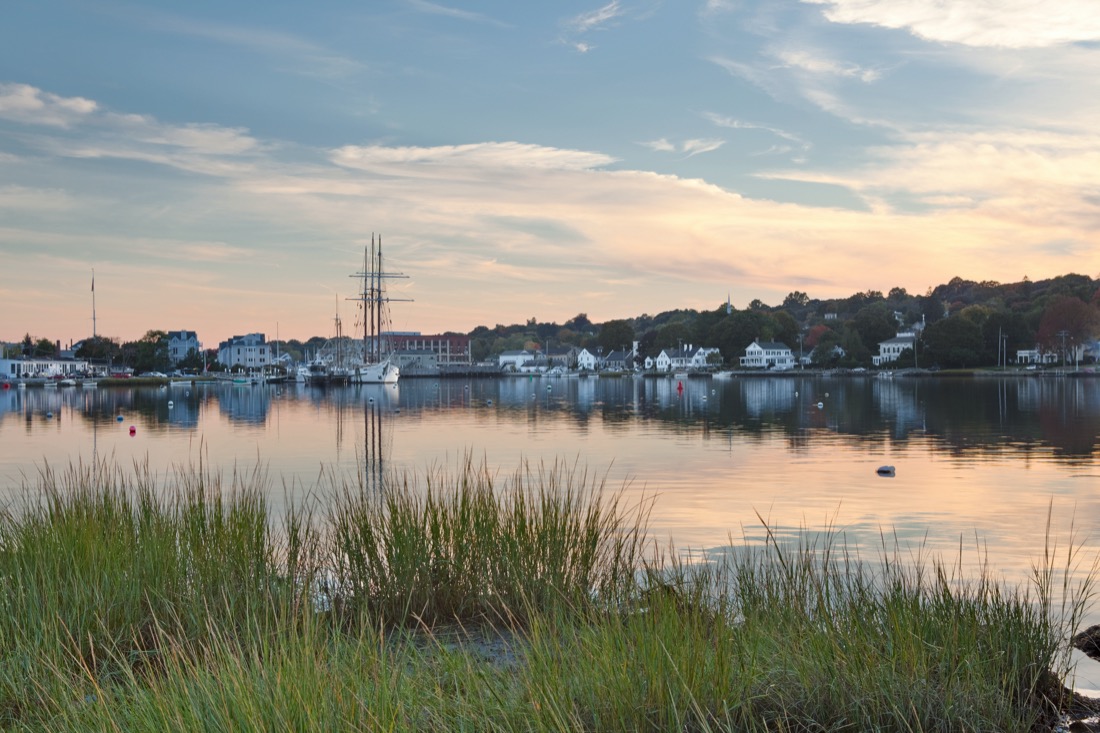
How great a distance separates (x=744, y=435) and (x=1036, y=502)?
2016 centimetres

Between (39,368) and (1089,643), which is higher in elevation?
(39,368)

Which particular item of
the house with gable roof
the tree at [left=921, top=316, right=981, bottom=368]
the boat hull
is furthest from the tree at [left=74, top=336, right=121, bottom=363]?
the tree at [left=921, top=316, right=981, bottom=368]

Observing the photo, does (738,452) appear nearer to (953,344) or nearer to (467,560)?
(467,560)

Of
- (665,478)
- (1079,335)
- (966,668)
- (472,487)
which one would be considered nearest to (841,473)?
(665,478)

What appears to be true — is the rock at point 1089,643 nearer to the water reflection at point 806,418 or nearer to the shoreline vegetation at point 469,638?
the shoreline vegetation at point 469,638

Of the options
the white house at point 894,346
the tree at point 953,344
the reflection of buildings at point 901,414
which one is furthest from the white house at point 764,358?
the reflection of buildings at point 901,414

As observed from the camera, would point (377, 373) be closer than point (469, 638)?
No

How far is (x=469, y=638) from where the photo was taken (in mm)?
5859

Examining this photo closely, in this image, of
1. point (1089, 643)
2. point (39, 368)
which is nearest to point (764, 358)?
point (39, 368)

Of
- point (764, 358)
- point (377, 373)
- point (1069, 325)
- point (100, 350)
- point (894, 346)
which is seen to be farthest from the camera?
point (764, 358)

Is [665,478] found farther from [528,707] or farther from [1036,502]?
[528,707]

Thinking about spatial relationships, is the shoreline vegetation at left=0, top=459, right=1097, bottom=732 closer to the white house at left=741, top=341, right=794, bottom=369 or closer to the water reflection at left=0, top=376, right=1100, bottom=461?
the water reflection at left=0, top=376, right=1100, bottom=461

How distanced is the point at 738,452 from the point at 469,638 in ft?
91.5

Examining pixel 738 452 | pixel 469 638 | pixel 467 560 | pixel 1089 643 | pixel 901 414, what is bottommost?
pixel 901 414
